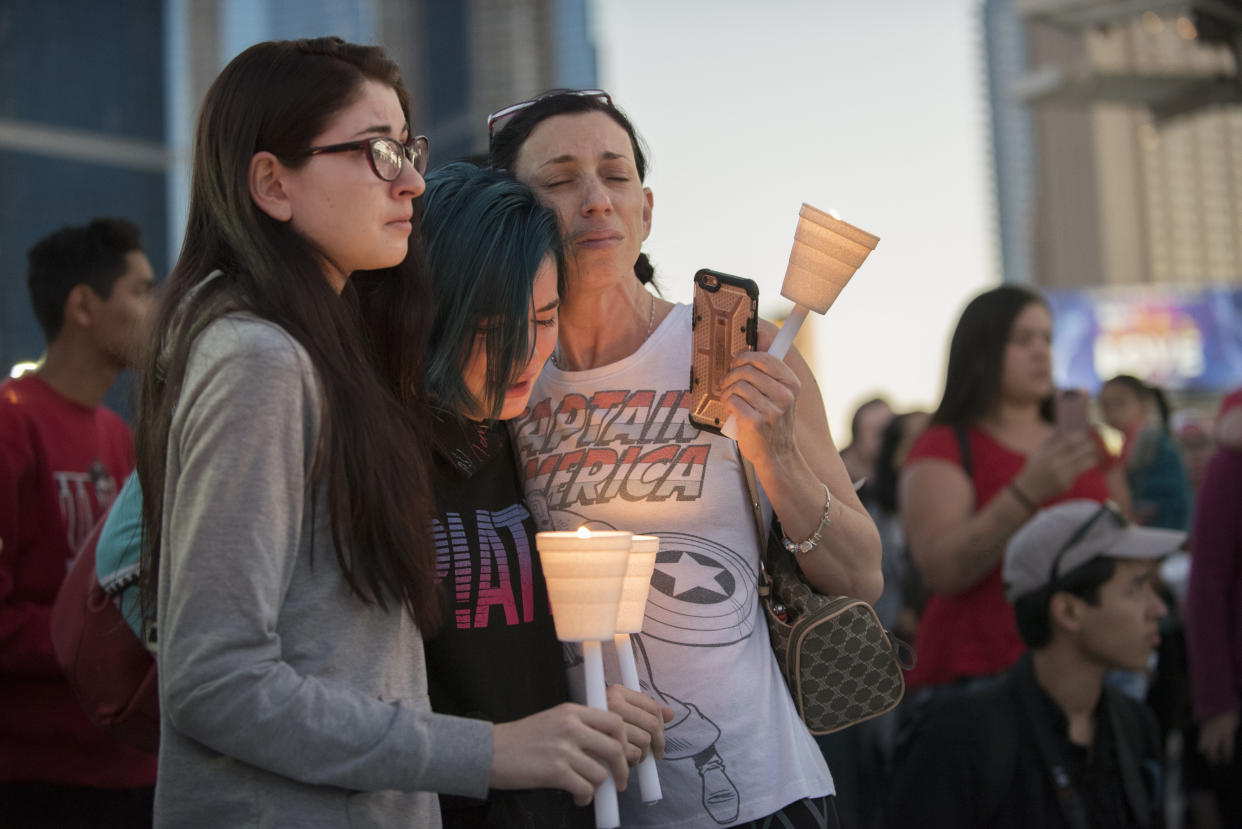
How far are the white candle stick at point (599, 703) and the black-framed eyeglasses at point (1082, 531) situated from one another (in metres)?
2.43

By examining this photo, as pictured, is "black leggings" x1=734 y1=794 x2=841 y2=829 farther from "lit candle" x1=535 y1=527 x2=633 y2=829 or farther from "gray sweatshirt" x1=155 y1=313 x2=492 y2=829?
"gray sweatshirt" x1=155 y1=313 x2=492 y2=829

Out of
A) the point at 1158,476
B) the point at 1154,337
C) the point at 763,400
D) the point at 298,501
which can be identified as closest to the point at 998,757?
the point at 763,400

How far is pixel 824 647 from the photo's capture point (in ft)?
7.39

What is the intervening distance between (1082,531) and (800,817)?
81.2 inches

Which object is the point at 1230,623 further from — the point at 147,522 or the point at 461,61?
the point at 461,61

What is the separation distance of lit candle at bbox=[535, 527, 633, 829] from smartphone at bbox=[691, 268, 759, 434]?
0.51m

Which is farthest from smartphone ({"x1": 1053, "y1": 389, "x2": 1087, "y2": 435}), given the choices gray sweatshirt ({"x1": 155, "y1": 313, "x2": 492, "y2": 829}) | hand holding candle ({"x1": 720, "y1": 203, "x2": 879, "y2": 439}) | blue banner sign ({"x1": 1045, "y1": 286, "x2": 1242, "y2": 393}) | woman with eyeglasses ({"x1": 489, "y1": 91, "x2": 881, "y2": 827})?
blue banner sign ({"x1": 1045, "y1": 286, "x2": 1242, "y2": 393})

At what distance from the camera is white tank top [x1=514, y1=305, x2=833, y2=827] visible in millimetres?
2203

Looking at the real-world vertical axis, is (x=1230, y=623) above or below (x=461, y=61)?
below

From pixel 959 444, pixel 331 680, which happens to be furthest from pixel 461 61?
pixel 331 680

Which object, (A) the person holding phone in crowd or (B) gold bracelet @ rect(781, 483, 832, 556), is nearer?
(B) gold bracelet @ rect(781, 483, 832, 556)

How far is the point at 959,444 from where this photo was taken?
166 inches

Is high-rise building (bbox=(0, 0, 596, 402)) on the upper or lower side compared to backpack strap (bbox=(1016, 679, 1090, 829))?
upper

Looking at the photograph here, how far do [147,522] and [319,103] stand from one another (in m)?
0.65
